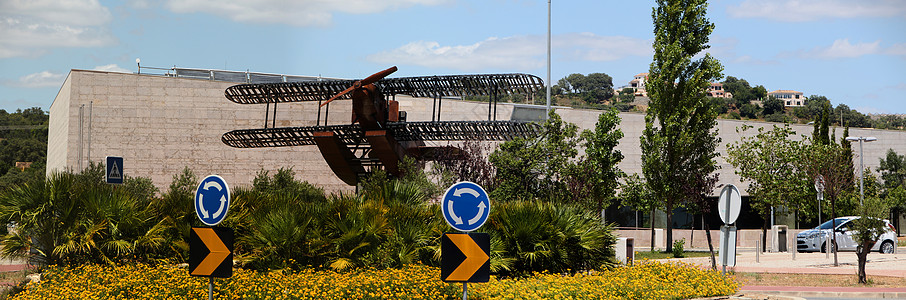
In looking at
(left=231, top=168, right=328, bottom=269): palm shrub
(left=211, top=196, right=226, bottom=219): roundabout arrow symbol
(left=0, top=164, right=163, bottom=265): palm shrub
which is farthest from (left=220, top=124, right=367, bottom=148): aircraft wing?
(left=211, top=196, right=226, bottom=219): roundabout arrow symbol

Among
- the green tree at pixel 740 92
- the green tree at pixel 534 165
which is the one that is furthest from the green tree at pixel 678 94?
the green tree at pixel 740 92

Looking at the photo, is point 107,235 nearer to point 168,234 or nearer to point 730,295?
point 168,234

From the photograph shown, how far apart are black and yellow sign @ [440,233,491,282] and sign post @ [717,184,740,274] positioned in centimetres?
690

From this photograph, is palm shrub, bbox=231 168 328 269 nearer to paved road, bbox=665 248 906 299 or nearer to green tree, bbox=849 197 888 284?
paved road, bbox=665 248 906 299

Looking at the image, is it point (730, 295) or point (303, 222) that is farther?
point (303, 222)

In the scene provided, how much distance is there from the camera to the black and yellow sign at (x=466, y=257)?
382 inches

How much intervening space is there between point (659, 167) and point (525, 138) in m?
5.53

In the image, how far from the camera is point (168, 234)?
16562mm

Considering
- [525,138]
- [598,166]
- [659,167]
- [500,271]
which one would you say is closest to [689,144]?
[659,167]

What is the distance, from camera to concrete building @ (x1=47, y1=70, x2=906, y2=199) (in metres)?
50.2

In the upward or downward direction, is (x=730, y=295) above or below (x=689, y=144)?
below

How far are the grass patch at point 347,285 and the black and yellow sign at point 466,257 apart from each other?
7.89 feet

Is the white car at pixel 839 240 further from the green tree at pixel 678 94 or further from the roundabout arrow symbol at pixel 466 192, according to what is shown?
the roundabout arrow symbol at pixel 466 192

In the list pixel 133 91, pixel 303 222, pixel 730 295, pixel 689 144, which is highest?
pixel 133 91
